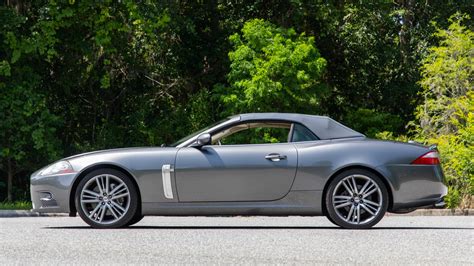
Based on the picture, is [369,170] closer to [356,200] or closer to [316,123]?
[356,200]

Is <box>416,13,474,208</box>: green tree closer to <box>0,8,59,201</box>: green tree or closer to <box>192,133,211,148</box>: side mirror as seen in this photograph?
<box>0,8,59,201</box>: green tree

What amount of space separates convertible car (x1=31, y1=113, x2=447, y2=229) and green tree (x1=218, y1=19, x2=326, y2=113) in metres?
13.2

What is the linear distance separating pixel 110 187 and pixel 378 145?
317cm

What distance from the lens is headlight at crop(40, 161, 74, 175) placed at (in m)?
10.5

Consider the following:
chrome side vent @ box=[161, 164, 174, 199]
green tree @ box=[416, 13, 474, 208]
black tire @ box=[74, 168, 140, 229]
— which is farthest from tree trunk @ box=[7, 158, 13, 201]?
chrome side vent @ box=[161, 164, 174, 199]

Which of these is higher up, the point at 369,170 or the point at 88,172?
the point at 88,172

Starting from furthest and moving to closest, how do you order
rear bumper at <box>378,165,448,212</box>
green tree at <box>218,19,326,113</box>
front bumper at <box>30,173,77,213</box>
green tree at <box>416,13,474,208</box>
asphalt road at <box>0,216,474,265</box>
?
green tree at <box>218,19,326,113</box>
green tree at <box>416,13,474,208</box>
front bumper at <box>30,173,77,213</box>
rear bumper at <box>378,165,448,212</box>
asphalt road at <box>0,216,474,265</box>

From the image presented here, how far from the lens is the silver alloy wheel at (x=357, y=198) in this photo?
10.2 m

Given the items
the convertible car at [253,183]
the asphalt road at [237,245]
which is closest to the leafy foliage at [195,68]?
the convertible car at [253,183]

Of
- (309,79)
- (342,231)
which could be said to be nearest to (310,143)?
(342,231)

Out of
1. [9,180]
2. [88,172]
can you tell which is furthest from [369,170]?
[9,180]

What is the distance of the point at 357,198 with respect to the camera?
1020cm

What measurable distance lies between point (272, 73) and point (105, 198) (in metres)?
14.3

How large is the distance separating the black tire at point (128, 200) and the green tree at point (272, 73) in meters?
13.3
